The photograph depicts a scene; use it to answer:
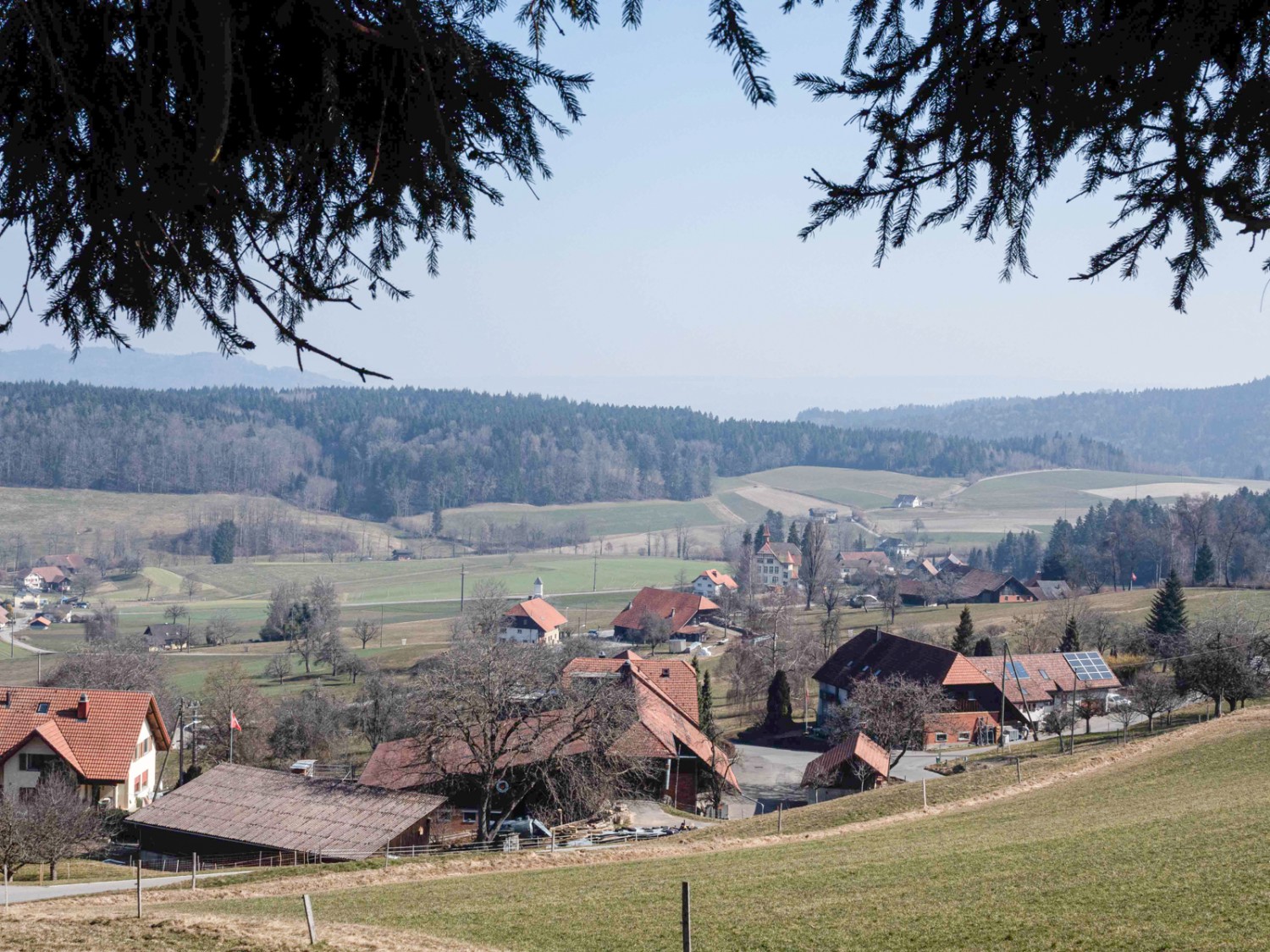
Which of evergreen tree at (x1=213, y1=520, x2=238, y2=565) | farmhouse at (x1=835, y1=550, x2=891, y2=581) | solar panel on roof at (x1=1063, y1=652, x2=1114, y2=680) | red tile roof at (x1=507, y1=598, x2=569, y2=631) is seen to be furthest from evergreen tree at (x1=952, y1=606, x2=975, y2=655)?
evergreen tree at (x1=213, y1=520, x2=238, y2=565)

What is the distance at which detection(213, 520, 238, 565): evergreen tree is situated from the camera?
133 meters

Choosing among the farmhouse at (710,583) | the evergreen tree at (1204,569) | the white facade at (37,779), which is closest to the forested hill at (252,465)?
the farmhouse at (710,583)

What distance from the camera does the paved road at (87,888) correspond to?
21.2 m

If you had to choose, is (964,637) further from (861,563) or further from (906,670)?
(861,563)

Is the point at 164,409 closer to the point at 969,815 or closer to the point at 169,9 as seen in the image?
the point at 969,815

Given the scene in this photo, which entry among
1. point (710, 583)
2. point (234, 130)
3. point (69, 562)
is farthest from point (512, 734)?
point (69, 562)

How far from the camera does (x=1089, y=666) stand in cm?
5075

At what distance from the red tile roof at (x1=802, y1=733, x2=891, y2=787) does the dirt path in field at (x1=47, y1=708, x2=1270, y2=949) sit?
690 cm

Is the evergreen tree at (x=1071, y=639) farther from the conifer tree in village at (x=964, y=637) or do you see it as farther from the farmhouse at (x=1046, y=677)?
the conifer tree in village at (x=964, y=637)

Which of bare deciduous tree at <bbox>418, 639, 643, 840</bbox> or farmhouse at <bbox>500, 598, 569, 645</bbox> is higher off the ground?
bare deciduous tree at <bbox>418, 639, 643, 840</bbox>

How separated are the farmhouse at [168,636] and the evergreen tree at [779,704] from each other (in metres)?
46.5

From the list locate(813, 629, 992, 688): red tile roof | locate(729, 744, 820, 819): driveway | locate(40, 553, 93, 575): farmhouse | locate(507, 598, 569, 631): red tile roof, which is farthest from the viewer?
locate(40, 553, 93, 575): farmhouse

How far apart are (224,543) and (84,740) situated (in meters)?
103

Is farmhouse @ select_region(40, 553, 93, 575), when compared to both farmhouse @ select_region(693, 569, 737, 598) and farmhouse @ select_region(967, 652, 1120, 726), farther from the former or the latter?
farmhouse @ select_region(967, 652, 1120, 726)
